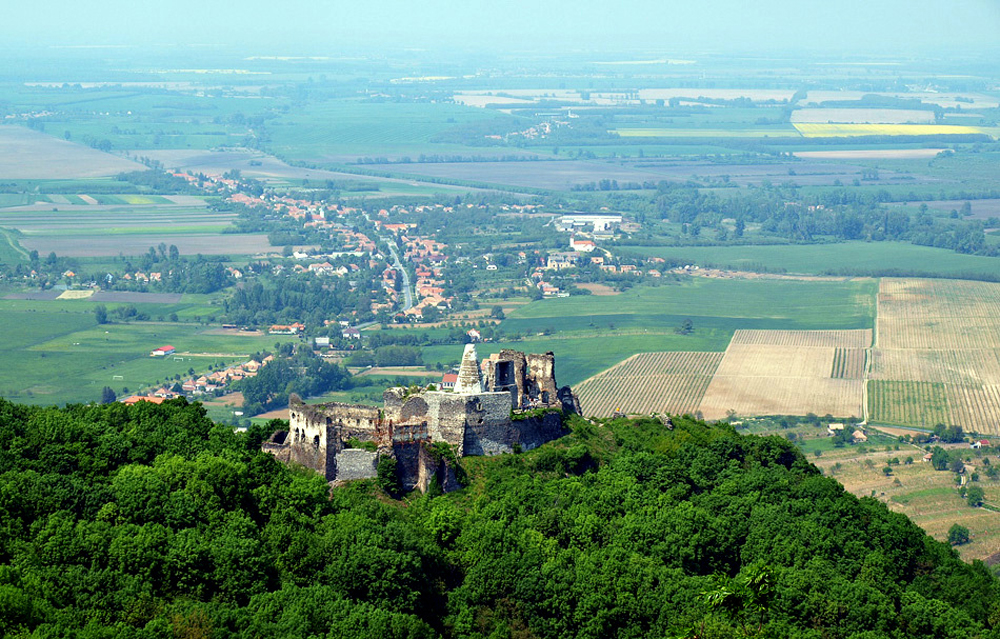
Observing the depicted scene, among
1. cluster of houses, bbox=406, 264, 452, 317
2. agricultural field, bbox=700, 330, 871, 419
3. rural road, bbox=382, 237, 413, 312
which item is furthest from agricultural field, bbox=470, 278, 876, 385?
rural road, bbox=382, 237, 413, 312

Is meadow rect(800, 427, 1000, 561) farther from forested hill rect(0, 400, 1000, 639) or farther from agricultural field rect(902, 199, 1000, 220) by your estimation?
agricultural field rect(902, 199, 1000, 220)

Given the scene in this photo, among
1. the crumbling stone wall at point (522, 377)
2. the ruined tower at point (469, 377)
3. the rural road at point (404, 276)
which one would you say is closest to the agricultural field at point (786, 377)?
the rural road at point (404, 276)

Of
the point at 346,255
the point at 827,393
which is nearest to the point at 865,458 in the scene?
the point at 827,393

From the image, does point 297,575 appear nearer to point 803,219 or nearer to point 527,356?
point 527,356

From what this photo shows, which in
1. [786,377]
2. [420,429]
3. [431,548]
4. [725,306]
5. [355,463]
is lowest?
[725,306]

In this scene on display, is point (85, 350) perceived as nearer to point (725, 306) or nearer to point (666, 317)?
point (666, 317)

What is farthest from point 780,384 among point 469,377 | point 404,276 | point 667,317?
point 404,276
